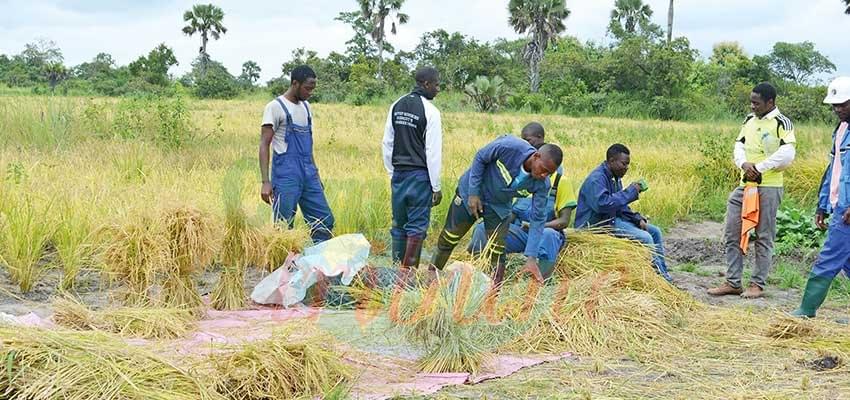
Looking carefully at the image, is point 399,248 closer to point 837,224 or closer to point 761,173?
point 761,173

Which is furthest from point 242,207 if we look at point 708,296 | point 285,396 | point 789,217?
point 789,217

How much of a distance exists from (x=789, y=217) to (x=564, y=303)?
5049 millimetres

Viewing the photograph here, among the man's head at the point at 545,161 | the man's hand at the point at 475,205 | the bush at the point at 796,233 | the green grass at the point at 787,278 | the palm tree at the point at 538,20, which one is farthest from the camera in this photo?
the palm tree at the point at 538,20

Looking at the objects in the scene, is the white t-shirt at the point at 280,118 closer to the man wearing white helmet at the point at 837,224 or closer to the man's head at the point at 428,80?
the man's head at the point at 428,80

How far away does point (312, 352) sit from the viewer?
3730mm

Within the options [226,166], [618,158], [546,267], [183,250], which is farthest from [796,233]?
[226,166]

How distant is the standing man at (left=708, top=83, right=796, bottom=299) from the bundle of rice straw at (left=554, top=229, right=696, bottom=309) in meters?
0.78

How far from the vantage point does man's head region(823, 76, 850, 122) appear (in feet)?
17.9

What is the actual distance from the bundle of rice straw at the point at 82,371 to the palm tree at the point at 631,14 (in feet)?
158

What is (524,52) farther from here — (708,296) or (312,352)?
(312,352)

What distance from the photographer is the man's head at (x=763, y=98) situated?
6344mm

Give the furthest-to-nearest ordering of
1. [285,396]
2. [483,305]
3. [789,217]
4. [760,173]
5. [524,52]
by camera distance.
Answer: [524,52] < [789,217] < [760,173] < [483,305] < [285,396]

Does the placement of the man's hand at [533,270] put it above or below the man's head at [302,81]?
below

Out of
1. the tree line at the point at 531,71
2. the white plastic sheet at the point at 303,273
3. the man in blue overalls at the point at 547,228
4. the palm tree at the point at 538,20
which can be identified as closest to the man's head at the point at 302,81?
the white plastic sheet at the point at 303,273
